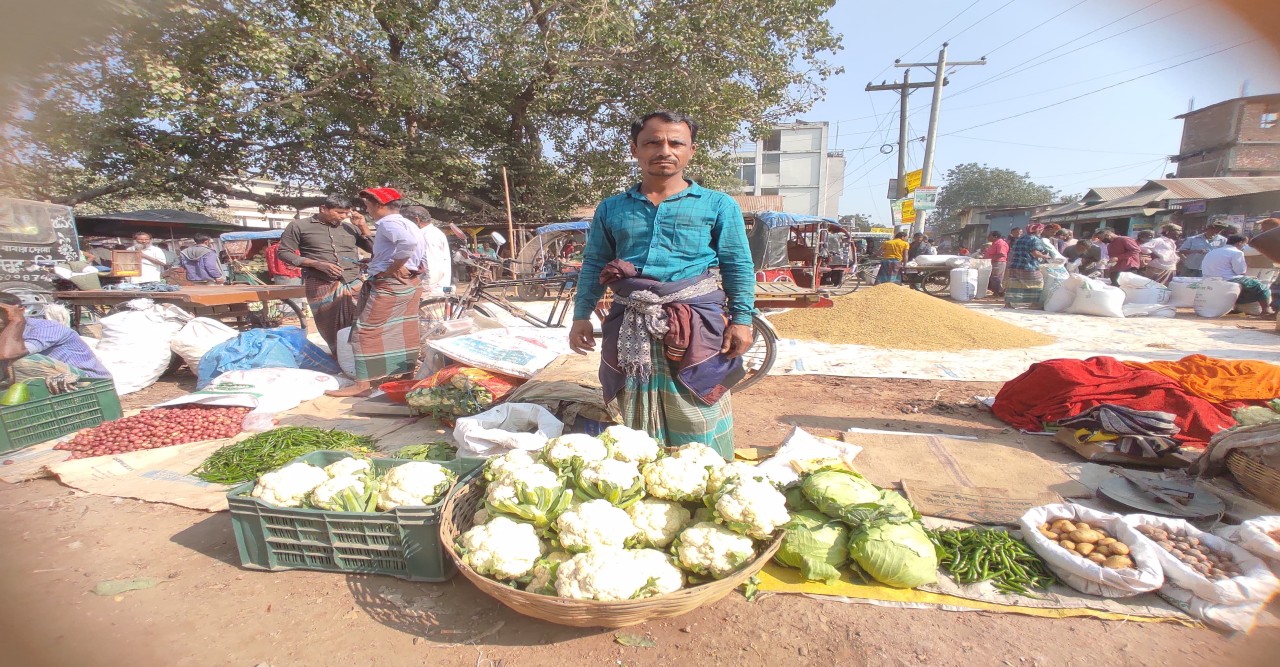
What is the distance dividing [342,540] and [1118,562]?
2.79 meters

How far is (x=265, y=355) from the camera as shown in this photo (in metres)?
4.37

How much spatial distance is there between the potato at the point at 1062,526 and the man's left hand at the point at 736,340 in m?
1.40

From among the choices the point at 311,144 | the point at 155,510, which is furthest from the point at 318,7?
the point at 155,510

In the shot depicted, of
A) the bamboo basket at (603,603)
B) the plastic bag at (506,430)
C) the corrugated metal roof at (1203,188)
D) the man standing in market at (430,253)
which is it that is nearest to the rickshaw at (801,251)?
the man standing in market at (430,253)

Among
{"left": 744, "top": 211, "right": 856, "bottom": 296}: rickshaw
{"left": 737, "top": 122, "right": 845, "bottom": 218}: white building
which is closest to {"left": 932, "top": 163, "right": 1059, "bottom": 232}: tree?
{"left": 737, "top": 122, "right": 845, "bottom": 218}: white building

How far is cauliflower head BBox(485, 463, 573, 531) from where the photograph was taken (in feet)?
5.55

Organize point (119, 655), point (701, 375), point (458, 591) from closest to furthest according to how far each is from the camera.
Answer: point (119, 655) < point (458, 591) < point (701, 375)

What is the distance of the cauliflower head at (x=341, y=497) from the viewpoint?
1.88m

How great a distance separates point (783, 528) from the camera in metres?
1.77

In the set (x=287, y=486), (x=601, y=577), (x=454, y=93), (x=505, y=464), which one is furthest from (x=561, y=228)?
(x=601, y=577)

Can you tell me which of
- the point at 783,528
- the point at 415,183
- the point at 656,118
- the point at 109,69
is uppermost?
the point at 415,183

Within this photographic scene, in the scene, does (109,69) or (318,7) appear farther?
(318,7)

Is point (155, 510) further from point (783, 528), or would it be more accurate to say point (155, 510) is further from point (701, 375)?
point (783, 528)

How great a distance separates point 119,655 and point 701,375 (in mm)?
2077
